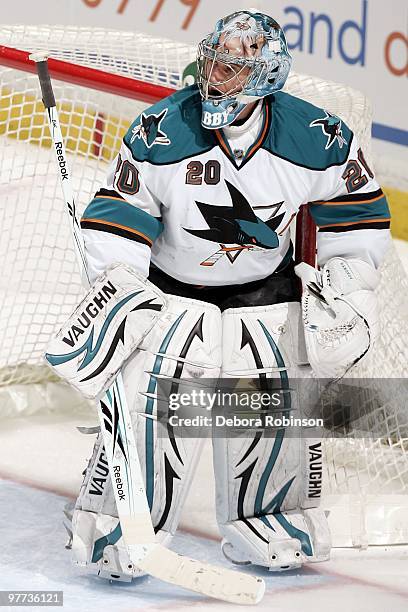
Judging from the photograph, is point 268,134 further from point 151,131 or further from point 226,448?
point 226,448

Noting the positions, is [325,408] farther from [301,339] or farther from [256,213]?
[256,213]

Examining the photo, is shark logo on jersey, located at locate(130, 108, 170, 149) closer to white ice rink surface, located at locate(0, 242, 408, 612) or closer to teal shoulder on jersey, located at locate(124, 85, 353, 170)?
teal shoulder on jersey, located at locate(124, 85, 353, 170)

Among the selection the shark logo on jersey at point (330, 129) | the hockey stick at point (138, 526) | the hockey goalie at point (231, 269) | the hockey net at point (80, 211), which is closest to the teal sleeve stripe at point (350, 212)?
the hockey goalie at point (231, 269)

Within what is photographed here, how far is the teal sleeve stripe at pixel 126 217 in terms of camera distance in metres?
1.99

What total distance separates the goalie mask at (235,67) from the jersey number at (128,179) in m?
0.16

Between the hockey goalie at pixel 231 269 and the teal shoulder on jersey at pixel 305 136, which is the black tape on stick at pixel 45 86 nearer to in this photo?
the hockey goalie at pixel 231 269

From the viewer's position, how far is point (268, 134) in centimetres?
199

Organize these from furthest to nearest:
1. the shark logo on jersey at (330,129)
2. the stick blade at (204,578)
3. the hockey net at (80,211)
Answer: the hockey net at (80,211) → the shark logo on jersey at (330,129) → the stick blade at (204,578)

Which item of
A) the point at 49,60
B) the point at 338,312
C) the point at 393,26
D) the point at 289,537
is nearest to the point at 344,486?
the point at 289,537

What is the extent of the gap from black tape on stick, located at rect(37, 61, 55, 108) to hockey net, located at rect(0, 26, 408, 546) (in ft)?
1.16

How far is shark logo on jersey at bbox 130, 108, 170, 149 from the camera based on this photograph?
6.48 ft

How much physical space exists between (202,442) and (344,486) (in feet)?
1.87

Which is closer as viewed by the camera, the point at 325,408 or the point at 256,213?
the point at 256,213

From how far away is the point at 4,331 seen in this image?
9.96ft
